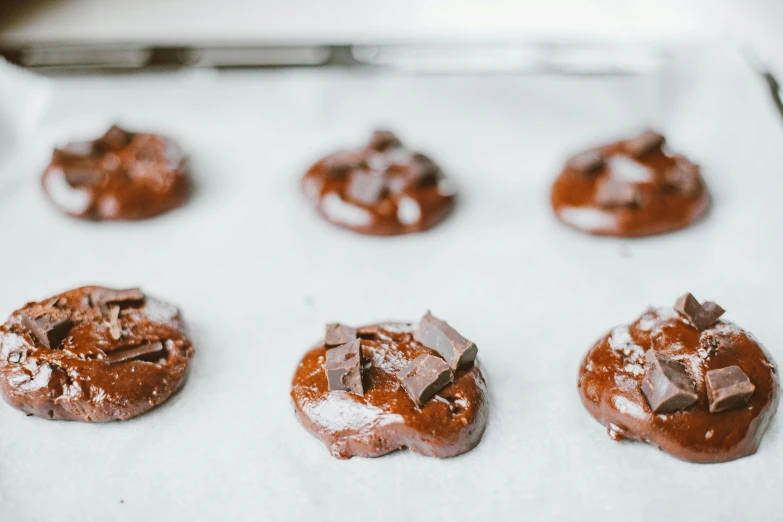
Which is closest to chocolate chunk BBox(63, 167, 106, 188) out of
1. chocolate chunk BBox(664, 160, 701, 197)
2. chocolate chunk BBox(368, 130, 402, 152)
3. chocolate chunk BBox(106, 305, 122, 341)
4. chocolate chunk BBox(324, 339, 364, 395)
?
chocolate chunk BBox(106, 305, 122, 341)

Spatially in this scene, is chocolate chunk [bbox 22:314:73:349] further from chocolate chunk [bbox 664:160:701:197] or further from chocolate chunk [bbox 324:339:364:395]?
chocolate chunk [bbox 664:160:701:197]

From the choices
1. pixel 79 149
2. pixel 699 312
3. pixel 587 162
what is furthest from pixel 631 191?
pixel 79 149

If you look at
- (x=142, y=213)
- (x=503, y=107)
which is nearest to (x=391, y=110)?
(x=503, y=107)

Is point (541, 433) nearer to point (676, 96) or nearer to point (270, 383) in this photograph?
point (270, 383)

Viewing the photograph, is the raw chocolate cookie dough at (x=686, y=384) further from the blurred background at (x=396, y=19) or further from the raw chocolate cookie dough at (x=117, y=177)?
the blurred background at (x=396, y=19)

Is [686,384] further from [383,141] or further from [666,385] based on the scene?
[383,141]

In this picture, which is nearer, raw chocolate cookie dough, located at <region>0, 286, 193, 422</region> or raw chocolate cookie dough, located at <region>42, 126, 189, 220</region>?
raw chocolate cookie dough, located at <region>0, 286, 193, 422</region>
